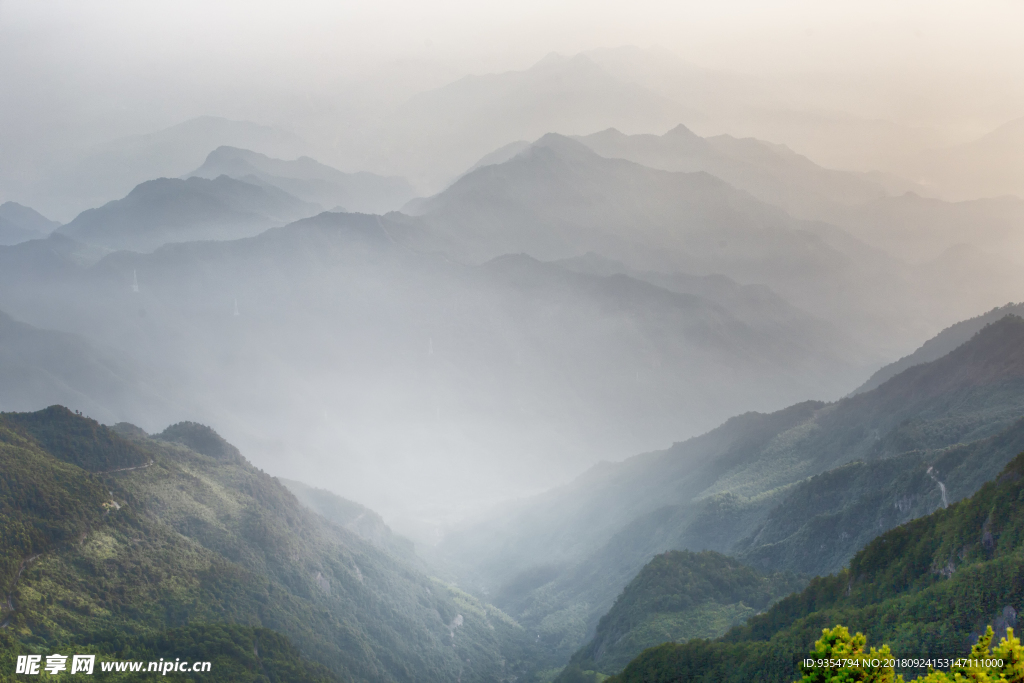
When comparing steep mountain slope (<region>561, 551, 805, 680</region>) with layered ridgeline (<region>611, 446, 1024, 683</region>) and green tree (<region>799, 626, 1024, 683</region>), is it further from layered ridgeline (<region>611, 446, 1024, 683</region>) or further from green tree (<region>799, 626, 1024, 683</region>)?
A: green tree (<region>799, 626, 1024, 683</region>)

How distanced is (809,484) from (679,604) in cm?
3662

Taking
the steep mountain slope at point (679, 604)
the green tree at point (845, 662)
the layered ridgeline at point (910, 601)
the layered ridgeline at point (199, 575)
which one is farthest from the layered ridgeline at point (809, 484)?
the green tree at point (845, 662)

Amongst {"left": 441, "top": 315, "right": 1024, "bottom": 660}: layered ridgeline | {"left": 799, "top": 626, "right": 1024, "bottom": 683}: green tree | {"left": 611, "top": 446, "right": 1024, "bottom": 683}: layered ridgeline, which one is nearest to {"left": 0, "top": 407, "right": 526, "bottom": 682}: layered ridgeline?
{"left": 441, "top": 315, "right": 1024, "bottom": 660}: layered ridgeline

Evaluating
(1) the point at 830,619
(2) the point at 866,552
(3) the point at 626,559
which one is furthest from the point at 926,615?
(3) the point at 626,559

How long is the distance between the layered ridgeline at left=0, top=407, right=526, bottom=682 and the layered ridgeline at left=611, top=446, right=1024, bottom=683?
4181 centimetres

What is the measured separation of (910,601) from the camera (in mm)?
57469

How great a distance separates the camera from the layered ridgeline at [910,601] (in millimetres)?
50344

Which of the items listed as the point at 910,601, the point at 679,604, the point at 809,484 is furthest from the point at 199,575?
the point at 809,484

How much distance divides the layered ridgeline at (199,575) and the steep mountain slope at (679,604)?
26.5m

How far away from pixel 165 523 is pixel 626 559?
96375 mm

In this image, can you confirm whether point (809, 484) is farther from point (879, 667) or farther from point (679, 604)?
point (879, 667)

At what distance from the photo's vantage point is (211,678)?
68750mm

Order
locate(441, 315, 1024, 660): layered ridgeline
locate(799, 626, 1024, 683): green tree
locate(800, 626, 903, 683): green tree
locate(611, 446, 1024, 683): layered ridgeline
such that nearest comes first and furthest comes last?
locate(799, 626, 1024, 683): green tree, locate(800, 626, 903, 683): green tree, locate(611, 446, 1024, 683): layered ridgeline, locate(441, 315, 1024, 660): layered ridgeline

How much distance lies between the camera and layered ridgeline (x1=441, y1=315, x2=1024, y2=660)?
104m
